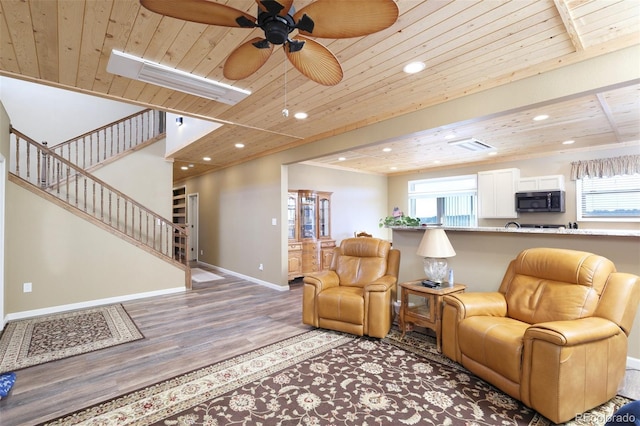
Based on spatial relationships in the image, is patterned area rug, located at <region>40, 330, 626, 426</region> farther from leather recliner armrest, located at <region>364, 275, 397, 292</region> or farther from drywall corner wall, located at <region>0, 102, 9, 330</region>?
drywall corner wall, located at <region>0, 102, 9, 330</region>

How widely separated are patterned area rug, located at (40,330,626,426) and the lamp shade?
983 millimetres

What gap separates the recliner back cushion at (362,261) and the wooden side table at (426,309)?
1.68ft

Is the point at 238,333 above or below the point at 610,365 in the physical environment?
below

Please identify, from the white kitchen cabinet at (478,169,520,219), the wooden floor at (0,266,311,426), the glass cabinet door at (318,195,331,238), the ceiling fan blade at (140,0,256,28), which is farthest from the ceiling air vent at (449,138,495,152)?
the ceiling fan blade at (140,0,256,28)

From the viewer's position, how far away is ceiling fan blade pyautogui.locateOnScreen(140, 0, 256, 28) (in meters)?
1.28

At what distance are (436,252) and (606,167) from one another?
13.8 ft

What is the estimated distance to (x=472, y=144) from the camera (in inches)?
189

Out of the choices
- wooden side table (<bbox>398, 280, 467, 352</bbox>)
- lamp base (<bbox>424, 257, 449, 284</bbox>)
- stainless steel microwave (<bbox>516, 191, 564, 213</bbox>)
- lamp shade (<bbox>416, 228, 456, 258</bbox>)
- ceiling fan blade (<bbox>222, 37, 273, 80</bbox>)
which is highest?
ceiling fan blade (<bbox>222, 37, 273, 80</bbox>)

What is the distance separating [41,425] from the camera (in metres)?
1.94

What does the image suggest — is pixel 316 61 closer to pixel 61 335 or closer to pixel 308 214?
pixel 61 335

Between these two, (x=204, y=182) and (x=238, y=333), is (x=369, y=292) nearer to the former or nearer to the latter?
(x=238, y=333)

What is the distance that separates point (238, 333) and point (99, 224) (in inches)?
124

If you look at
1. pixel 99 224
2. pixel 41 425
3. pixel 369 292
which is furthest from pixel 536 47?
pixel 99 224

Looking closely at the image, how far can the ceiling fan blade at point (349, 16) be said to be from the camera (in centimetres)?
126
